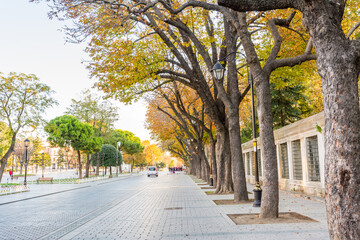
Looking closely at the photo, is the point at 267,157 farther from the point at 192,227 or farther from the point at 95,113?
the point at 95,113

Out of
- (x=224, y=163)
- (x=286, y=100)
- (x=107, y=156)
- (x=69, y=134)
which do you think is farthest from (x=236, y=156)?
(x=107, y=156)

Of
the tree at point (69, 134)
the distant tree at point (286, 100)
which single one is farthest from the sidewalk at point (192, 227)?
the tree at point (69, 134)

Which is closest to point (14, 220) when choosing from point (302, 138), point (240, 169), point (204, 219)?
point (204, 219)

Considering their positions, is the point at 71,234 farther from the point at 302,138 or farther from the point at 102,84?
the point at 302,138

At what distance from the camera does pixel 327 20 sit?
469 centimetres

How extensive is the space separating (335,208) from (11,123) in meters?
25.3

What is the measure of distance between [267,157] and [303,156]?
26.2 feet

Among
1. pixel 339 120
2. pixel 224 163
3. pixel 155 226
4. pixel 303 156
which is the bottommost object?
pixel 155 226

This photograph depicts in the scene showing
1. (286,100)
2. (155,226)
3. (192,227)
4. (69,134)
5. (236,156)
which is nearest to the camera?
(192,227)

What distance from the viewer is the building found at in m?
13.6

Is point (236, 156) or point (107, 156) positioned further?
point (107, 156)

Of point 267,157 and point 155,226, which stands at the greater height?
point 267,157

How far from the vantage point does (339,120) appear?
429 centimetres

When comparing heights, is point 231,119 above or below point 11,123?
below
